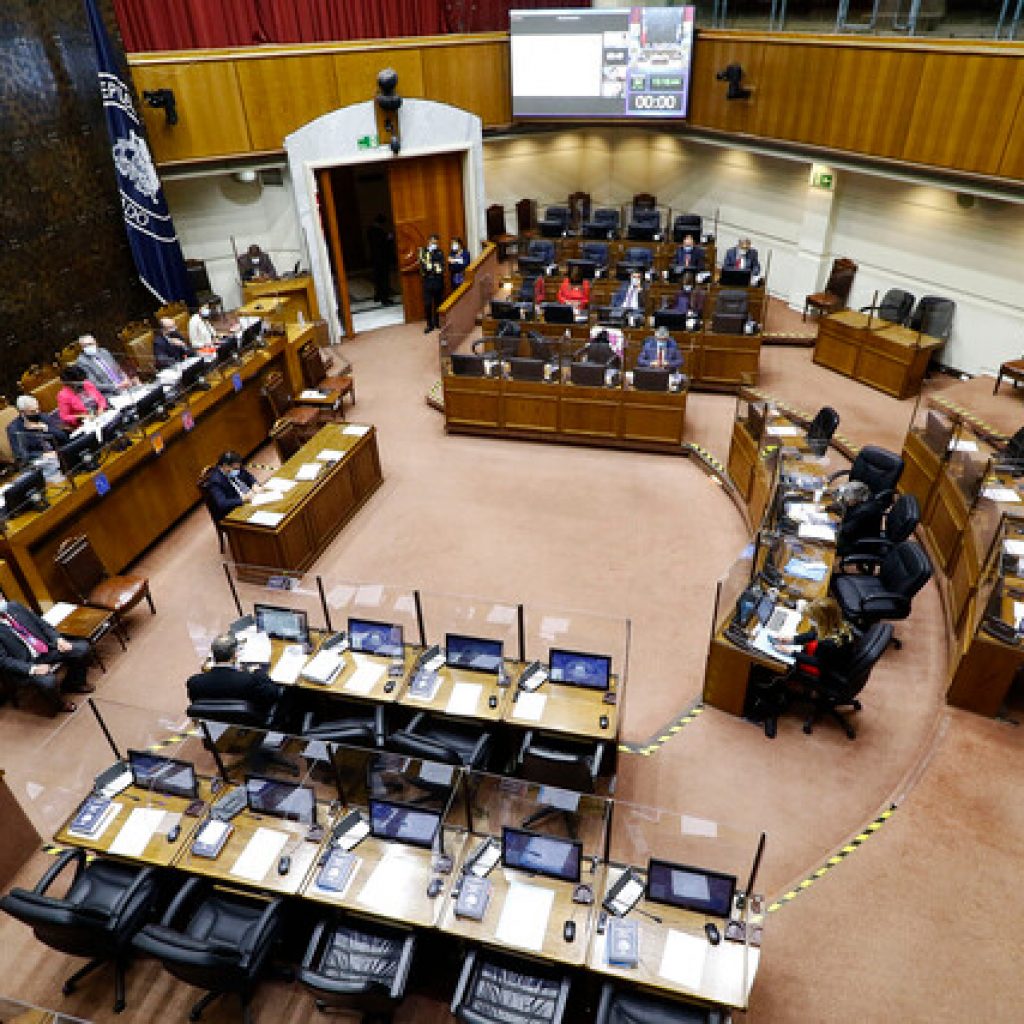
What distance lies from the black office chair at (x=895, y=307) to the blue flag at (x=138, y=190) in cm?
1090

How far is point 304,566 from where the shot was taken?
823 centimetres

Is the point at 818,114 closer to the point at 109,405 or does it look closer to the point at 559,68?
the point at 559,68

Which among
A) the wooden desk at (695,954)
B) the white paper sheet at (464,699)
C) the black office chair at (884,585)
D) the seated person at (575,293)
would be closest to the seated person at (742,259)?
the seated person at (575,293)

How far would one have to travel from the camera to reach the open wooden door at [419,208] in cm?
1395

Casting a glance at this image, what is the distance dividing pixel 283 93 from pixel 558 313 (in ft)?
19.0

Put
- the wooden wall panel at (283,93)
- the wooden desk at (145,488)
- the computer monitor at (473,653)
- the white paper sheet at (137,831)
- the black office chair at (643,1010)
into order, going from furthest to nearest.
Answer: the wooden wall panel at (283,93), the wooden desk at (145,488), the computer monitor at (473,653), the white paper sheet at (137,831), the black office chair at (643,1010)

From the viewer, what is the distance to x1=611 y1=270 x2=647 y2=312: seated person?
11.9 meters

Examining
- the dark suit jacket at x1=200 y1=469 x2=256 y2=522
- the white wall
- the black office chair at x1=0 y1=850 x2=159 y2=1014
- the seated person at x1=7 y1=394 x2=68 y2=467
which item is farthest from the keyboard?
the white wall

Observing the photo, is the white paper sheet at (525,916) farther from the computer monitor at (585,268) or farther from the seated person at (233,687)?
the computer monitor at (585,268)

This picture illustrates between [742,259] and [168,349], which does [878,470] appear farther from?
[168,349]

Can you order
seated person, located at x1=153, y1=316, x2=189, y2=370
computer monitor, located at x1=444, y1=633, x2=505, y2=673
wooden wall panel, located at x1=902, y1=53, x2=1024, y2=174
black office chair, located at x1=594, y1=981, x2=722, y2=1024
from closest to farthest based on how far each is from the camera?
black office chair, located at x1=594, y1=981, x2=722, y2=1024 → computer monitor, located at x1=444, y1=633, x2=505, y2=673 → wooden wall panel, located at x1=902, y1=53, x2=1024, y2=174 → seated person, located at x1=153, y1=316, x2=189, y2=370

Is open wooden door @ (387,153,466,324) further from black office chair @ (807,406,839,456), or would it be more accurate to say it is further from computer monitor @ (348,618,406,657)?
computer monitor @ (348,618,406,657)

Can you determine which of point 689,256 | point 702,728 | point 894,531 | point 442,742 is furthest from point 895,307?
point 442,742

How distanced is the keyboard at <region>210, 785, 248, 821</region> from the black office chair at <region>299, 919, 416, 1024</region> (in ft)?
3.13
